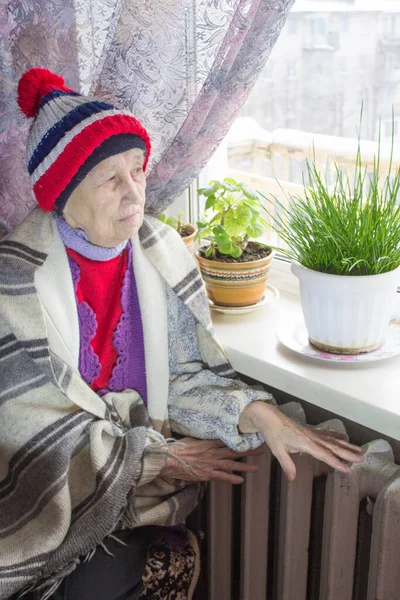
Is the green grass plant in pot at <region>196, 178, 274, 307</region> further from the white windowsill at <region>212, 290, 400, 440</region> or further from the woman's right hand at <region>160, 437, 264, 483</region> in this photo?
the woman's right hand at <region>160, 437, 264, 483</region>

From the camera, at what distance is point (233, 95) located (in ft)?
4.54

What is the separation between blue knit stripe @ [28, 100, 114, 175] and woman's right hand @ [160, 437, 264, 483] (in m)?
0.57

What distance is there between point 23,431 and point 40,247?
1.04ft

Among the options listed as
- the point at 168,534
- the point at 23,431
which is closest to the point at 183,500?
the point at 168,534

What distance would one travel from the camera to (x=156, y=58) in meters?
1.39

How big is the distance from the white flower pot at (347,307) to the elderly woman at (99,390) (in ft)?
0.55

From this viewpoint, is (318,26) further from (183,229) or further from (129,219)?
(129,219)

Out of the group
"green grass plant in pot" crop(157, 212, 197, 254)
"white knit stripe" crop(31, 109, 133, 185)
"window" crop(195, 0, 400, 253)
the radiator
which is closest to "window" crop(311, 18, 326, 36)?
"window" crop(195, 0, 400, 253)

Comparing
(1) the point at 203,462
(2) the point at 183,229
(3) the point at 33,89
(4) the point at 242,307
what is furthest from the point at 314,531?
(3) the point at 33,89

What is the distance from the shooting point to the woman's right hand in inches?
51.8

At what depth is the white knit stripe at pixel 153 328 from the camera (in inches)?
53.7

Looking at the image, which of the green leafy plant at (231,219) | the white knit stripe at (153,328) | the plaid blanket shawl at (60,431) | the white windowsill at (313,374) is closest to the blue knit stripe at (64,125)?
the plaid blanket shawl at (60,431)

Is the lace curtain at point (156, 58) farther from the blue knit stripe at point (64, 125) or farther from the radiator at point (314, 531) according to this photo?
the radiator at point (314, 531)

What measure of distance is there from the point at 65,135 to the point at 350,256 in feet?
1.69
